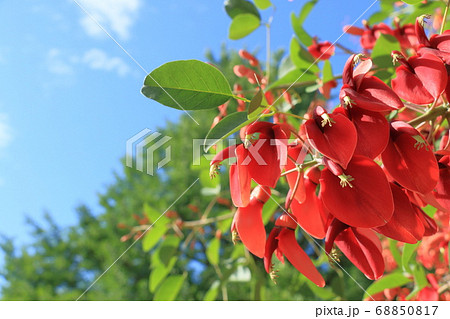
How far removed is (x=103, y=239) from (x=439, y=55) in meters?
4.43

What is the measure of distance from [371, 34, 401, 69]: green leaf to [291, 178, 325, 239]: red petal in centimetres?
24

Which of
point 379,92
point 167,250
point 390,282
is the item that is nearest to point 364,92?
point 379,92

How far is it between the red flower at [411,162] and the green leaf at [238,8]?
43cm

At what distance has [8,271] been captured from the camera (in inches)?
170

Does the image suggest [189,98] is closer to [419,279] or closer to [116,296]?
[419,279]

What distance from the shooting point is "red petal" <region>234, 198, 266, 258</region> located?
278 millimetres

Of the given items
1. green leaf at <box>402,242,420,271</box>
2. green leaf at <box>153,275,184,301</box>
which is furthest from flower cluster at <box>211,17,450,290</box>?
green leaf at <box>153,275,184,301</box>

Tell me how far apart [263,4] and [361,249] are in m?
0.45

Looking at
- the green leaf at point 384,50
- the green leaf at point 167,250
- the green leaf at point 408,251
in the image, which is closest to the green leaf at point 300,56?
the green leaf at point 384,50

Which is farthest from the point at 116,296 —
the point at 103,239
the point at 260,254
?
the point at 260,254

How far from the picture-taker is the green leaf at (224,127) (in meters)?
0.26

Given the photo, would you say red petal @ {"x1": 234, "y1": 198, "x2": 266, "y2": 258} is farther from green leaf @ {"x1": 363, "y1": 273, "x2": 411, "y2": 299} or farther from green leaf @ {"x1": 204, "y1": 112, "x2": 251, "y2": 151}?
green leaf @ {"x1": 363, "y1": 273, "x2": 411, "y2": 299}

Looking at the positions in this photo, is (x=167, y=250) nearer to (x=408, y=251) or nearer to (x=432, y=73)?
(x=408, y=251)

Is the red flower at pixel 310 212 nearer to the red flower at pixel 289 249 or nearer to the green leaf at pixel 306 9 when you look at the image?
the red flower at pixel 289 249
